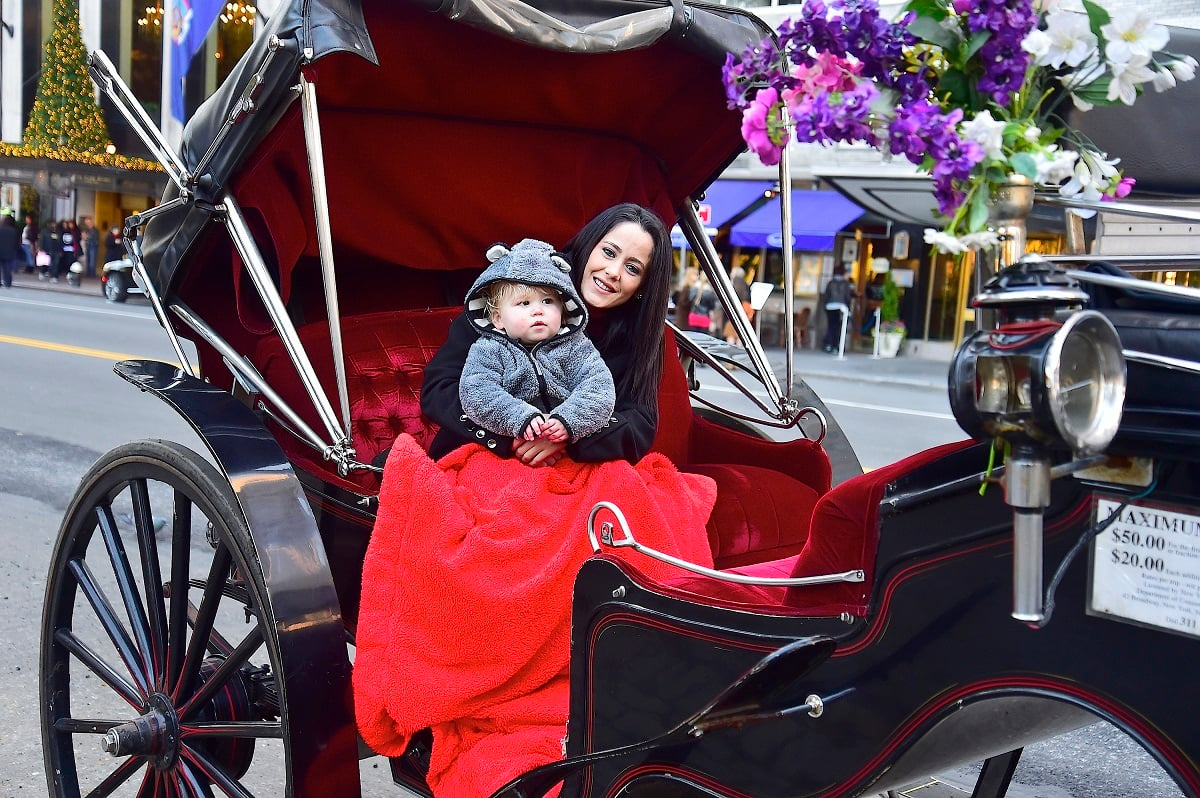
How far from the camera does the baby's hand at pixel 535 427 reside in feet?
8.03

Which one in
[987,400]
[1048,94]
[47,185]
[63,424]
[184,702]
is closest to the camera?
[987,400]

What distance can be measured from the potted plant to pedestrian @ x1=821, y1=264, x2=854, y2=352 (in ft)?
2.02

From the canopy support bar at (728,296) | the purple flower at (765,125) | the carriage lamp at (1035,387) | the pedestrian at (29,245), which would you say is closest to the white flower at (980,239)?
the carriage lamp at (1035,387)

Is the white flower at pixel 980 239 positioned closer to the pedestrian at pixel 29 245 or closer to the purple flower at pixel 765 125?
the purple flower at pixel 765 125

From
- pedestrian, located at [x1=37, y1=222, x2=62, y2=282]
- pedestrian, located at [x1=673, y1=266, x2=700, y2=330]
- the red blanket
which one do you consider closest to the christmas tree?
pedestrian, located at [x1=37, y1=222, x2=62, y2=282]

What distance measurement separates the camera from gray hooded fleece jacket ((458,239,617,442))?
8.11 feet

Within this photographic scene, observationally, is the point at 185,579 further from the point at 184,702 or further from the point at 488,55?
the point at 488,55

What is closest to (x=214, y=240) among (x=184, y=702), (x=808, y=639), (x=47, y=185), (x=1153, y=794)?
(x=184, y=702)

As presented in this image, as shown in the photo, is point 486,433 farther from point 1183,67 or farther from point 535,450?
point 1183,67

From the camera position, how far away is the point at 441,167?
348cm

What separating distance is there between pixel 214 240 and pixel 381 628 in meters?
1.28

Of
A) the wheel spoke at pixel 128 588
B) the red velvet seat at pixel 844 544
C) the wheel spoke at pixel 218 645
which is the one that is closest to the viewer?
the red velvet seat at pixel 844 544

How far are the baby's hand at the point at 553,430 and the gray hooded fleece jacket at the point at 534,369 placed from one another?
12mm

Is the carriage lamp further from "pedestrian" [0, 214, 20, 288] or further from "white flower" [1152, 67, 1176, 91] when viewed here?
"pedestrian" [0, 214, 20, 288]
